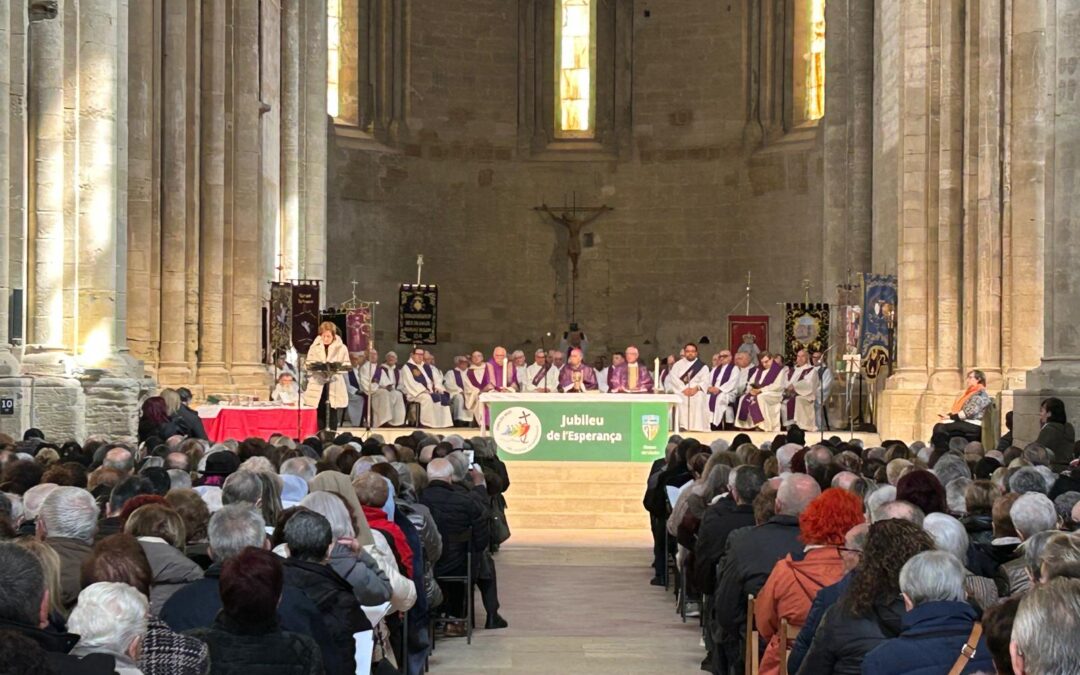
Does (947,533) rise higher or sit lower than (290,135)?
lower

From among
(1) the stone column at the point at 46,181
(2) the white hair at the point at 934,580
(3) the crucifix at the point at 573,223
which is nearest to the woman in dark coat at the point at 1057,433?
(2) the white hair at the point at 934,580

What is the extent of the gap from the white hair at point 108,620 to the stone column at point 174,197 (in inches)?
704

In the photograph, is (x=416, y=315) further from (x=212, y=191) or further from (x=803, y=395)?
(x=803, y=395)

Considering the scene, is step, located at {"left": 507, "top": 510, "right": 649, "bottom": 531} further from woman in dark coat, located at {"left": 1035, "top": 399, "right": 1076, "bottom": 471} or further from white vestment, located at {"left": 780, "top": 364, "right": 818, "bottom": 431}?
white vestment, located at {"left": 780, "top": 364, "right": 818, "bottom": 431}

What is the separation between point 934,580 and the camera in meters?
5.24

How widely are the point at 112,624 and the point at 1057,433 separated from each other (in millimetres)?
10533

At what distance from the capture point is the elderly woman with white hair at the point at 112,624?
4719 mm

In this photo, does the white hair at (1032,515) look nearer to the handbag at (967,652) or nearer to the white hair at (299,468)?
the handbag at (967,652)

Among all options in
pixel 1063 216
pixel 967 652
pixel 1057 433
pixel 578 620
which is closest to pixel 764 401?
pixel 1063 216

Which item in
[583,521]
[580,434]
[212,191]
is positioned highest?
[212,191]

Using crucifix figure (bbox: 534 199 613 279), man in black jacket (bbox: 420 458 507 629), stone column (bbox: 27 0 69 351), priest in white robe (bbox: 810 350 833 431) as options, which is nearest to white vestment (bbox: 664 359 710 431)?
priest in white robe (bbox: 810 350 833 431)

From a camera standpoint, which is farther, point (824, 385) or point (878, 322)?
point (824, 385)

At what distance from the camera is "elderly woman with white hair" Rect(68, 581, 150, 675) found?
472 centimetres

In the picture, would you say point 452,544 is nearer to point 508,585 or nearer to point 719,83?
point 508,585
